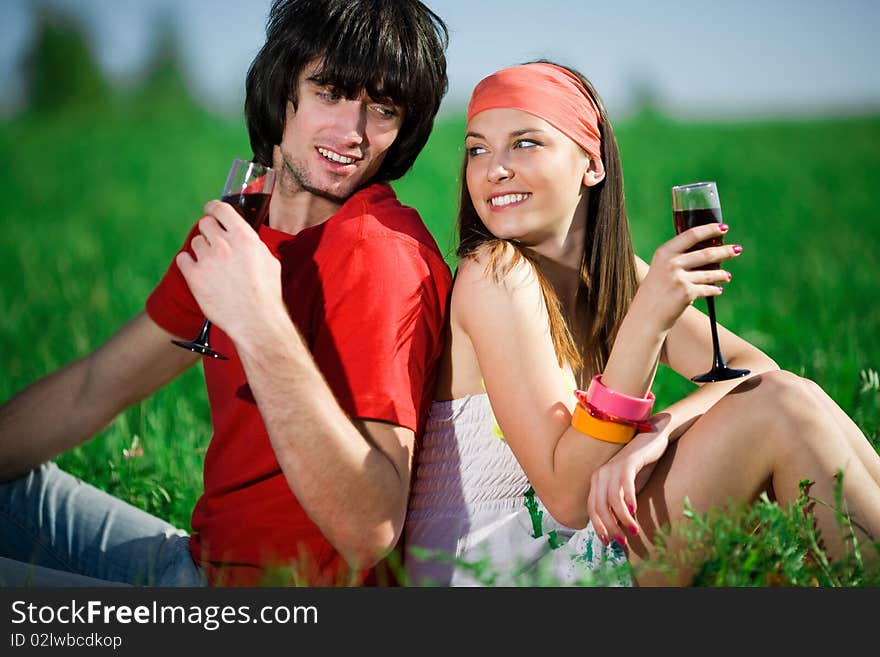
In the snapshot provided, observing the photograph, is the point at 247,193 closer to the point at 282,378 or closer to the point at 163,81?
the point at 282,378

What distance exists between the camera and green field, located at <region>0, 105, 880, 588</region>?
3.94 meters

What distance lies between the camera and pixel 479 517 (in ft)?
7.52

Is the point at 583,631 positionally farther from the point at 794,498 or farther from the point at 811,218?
the point at 811,218

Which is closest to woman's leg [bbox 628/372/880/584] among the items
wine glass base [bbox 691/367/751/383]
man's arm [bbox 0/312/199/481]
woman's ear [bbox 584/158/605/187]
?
wine glass base [bbox 691/367/751/383]

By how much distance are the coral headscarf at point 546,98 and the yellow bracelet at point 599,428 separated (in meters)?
0.79

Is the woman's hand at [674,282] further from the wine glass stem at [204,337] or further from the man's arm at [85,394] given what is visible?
the man's arm at [85,394]

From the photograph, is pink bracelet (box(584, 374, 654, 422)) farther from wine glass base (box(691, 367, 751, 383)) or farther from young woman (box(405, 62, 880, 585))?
wine glass base (box(691, 367, 751, 383))

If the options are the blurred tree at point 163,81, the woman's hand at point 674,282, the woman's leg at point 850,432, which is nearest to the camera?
the woman's hand at point 674,282

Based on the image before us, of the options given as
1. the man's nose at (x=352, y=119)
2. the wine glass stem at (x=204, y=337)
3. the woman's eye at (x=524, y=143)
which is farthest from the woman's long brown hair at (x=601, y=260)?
the wine glass stem at (x=204, y=337)

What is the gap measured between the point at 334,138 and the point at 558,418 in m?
0.95

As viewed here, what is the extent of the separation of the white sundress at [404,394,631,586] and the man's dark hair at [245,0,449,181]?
79cm

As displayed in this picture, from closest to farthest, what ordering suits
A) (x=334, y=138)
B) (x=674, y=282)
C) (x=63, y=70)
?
(x=674, y=282) → (x=334, y=138) → (x=63, y=70)

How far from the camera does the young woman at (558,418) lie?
2.12m

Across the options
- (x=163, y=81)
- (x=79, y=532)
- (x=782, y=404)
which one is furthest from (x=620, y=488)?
(x=163, y=81)
